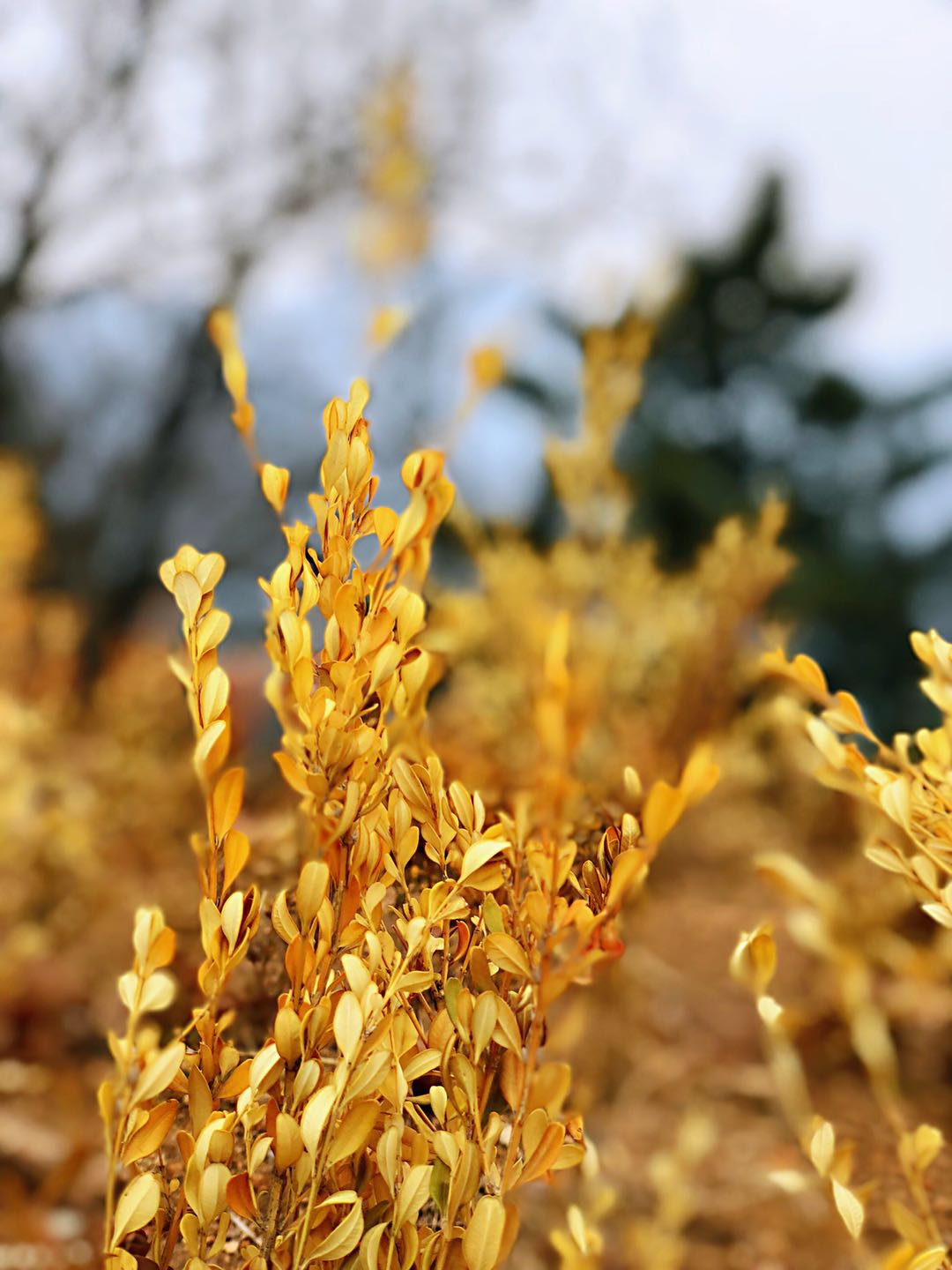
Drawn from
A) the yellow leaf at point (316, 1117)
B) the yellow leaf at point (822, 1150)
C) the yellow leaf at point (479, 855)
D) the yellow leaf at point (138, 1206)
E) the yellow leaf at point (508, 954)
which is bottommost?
the yellow leaf at point (822, 1150)

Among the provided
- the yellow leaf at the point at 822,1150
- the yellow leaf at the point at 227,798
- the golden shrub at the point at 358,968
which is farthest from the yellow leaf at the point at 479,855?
the yellow leaf at the point at 822,1150

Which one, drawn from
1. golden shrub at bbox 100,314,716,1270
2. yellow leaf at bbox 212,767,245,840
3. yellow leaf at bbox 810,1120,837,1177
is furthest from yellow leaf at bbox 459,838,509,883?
yellow leaf at bbox 810,1120,837,1177

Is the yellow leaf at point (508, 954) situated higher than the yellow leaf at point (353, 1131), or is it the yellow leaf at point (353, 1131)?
the yellow leaf at point (508, 954)

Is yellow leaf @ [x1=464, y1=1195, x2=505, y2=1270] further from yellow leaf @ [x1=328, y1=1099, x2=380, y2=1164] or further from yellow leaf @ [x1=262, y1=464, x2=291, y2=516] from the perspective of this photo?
yellow leaf @ [x1=262, y1=464, x2=291, y2=516]

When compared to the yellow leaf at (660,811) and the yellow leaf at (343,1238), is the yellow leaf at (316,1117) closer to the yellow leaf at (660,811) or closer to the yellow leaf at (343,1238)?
the yellow leaf at (343,1238)

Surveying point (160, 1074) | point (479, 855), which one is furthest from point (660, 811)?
point (160, 1074)

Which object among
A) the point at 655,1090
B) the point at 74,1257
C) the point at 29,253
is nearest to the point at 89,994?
the point at 74,1257

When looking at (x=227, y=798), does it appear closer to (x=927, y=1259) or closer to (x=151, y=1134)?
(x=151, y=1134)

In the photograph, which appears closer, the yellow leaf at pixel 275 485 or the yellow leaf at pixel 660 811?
the yellow leaf at pixel 660 811

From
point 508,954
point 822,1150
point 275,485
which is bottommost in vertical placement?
point 822,1150

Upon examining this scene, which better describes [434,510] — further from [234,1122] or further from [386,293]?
[386,293]

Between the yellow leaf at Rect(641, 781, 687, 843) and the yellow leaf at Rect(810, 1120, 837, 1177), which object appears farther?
the yellow leaf at Rect(810, 1120, 837, 1177)
